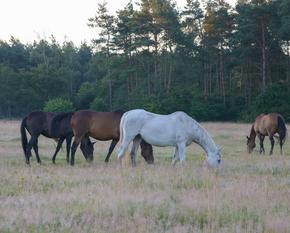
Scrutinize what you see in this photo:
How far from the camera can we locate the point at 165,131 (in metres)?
12.9

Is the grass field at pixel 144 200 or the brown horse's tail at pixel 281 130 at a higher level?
the brown horse's tail at pixel 281 130

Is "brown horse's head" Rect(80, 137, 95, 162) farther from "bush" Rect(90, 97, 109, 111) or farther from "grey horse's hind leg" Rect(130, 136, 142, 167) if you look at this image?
"bush" Rect(90, 97, 109, 111)

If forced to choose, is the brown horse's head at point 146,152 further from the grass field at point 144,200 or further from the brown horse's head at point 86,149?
the grass field at point 144,200

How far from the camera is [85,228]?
5891 millimetres

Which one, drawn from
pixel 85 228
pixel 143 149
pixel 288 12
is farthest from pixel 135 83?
pixel 85 228

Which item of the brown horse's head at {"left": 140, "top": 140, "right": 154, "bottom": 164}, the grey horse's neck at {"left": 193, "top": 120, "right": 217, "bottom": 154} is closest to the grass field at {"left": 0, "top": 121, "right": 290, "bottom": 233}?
the grey horse's neck at {"left": 193, "top": 120, "right": 217, "bottom": 154}

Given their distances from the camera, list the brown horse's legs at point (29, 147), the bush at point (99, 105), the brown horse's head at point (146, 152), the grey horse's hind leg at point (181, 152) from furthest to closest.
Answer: the bush at point (99, 105), the brown horse's head at point (146, 152), the brown horse's legs at point (29, 147), the grey horse's hind leg at point (181, 152)

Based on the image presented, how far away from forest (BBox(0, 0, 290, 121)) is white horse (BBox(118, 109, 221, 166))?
31.8m

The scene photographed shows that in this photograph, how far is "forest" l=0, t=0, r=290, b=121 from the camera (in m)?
46.7

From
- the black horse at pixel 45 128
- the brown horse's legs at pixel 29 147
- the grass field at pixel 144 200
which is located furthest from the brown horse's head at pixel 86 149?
the grass field at pixel 144 200

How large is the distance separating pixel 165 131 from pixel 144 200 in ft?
17.9

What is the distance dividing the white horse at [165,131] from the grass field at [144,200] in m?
1.36

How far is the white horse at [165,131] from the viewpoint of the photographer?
12.9 meters

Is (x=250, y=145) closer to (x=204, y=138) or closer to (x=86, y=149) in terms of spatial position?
(x=204, y=138)
